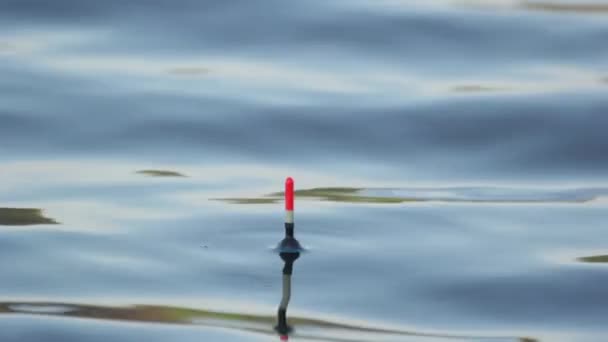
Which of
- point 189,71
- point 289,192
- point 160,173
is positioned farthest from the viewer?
point 189,71

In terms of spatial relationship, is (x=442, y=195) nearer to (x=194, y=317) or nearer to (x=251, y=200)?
(x=251, y=200)

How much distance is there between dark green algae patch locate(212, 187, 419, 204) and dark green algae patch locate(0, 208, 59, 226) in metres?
0.58

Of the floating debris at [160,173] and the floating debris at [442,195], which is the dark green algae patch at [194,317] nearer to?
the floating debris at [442,195]

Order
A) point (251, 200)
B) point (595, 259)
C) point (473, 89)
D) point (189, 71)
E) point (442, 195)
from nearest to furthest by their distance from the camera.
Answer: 1. point (595, 259)
2. point (251, 200)
3. point (442, 195)
4. point (473, 89)
5. point (189, 71)

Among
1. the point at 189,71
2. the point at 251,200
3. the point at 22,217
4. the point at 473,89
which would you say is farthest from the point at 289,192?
the point at 189,71

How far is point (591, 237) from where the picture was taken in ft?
15.1

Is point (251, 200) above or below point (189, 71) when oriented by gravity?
below

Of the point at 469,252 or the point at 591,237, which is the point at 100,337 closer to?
the point at 469,252

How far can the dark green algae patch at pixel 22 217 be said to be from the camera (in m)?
4.65

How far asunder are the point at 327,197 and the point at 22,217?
98 cm

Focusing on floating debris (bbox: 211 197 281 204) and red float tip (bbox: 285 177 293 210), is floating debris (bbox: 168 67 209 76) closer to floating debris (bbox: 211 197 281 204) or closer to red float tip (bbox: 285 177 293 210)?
floating debris (bbox: 211 197 281 204)

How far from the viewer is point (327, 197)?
498cm

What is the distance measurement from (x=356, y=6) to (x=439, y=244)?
2.94m

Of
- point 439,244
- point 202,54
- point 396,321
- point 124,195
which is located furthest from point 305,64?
point 396,321
